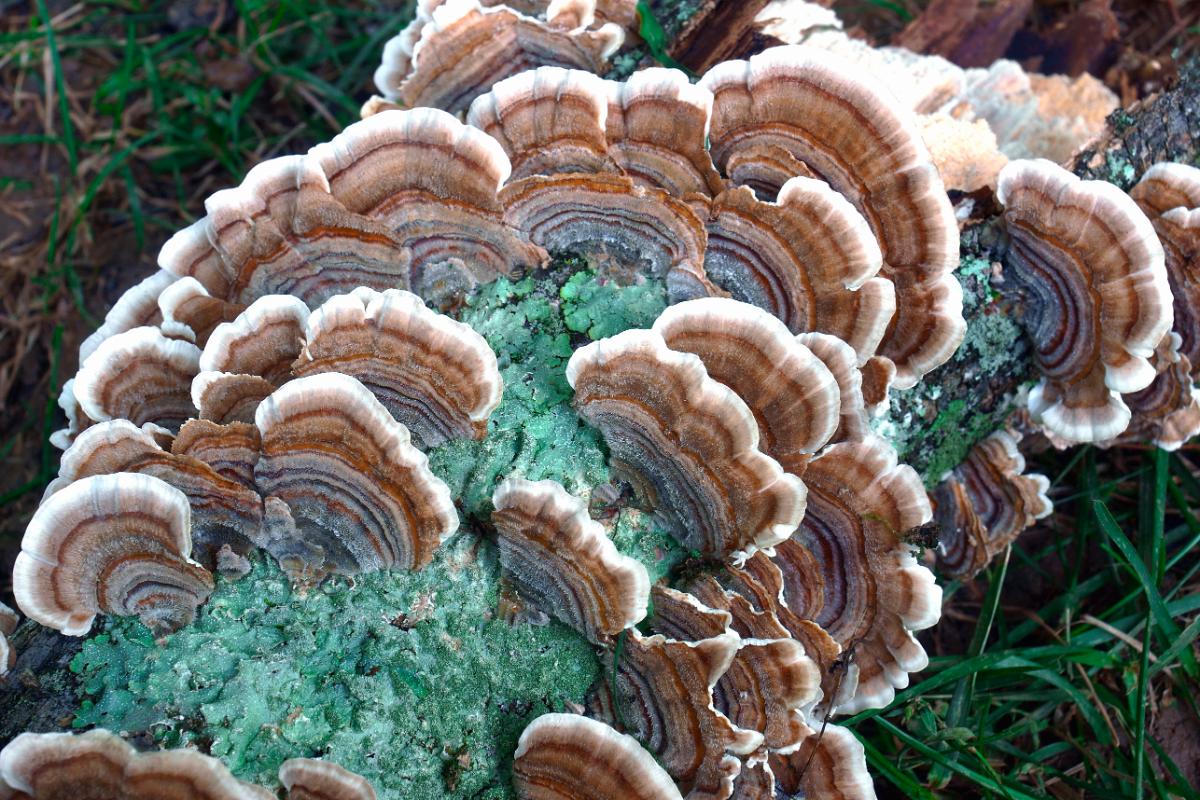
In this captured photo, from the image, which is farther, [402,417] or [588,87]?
[588,87]

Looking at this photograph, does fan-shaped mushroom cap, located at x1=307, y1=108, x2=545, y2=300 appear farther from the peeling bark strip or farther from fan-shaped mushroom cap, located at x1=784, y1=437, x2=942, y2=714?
the peeling bark strip

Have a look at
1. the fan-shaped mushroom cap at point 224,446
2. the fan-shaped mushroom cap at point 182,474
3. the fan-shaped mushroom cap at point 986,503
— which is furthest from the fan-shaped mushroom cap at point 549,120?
the fan-shaped mushroom cap at point 986,503

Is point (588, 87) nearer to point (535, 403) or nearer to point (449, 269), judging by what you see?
point (449, 269)

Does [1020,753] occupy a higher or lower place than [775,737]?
lower

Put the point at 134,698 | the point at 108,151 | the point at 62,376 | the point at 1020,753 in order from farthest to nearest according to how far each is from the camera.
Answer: the point at 108,151 < the point at 62,376 < the point at 1020,753 < the point at 134,698

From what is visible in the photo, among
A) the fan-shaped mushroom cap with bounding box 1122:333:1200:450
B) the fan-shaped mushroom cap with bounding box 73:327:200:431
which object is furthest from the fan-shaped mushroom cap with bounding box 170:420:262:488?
the fan-shaped mushroom cap with bounding box 1122:333:1200:450

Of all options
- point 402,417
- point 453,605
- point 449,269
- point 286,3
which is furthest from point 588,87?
point 286,3
